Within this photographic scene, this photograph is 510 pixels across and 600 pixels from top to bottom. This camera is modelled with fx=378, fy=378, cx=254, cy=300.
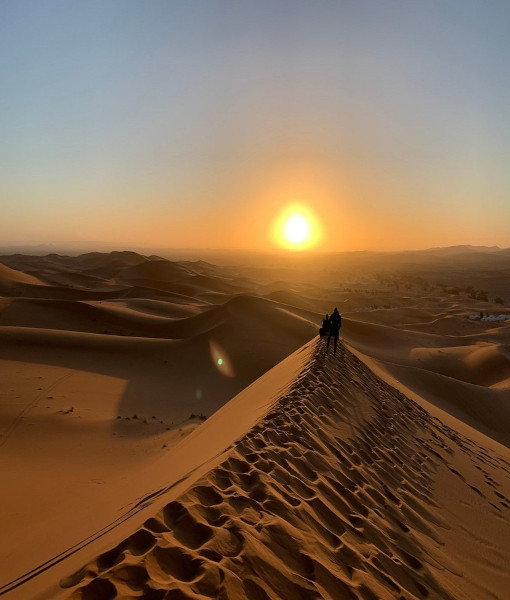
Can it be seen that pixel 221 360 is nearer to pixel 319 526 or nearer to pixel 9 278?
pixel 319 526

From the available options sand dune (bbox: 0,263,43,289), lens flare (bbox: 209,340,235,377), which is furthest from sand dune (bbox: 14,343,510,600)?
sand dune (bbox: 0,263,43,289)

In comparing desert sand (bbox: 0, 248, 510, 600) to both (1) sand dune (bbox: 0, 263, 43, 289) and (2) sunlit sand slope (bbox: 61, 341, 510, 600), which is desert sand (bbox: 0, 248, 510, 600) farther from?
(1) sand dune (bbox: 0, 263, 43, 289)

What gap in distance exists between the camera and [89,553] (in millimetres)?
2754

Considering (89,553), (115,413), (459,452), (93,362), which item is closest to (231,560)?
(89,553)

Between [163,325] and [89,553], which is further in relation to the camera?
[163,325]

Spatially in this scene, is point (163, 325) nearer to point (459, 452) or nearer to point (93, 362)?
point (93, 362)

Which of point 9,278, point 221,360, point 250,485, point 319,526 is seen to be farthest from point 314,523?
point 9,278

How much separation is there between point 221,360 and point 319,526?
15143 mm

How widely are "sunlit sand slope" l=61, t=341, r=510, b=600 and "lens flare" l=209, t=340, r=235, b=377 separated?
10.8 metres

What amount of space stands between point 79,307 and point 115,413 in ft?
55.9

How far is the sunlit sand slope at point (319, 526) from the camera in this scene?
7.90 ft

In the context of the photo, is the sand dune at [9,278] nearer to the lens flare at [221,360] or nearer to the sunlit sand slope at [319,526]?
the lens flare at [221,360]

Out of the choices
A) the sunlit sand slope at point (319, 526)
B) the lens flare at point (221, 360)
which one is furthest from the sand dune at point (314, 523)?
the lens flare at point (221, 360)

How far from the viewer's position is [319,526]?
3.29 meters
